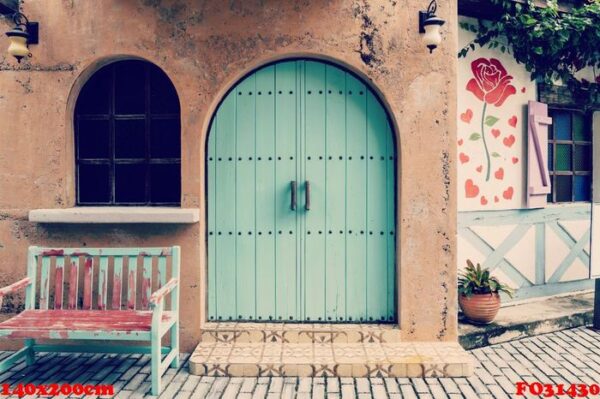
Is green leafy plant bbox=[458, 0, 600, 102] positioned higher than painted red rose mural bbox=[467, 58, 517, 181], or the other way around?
green leafy plant bbox=[458, 0, 600, 102]

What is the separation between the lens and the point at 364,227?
4711 millimetres

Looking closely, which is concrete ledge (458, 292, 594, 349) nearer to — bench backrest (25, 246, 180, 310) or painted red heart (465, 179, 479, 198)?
painted red heart (465, 179, 479, 198)

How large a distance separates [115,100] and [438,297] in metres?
3.75

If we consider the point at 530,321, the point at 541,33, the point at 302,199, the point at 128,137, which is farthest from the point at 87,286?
the point at 541,33

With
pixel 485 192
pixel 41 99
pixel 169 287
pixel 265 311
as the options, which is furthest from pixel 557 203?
pixel 41 99

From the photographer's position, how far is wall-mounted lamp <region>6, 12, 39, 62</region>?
434 cm

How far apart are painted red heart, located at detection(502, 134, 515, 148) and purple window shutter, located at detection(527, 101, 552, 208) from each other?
7.3 inches

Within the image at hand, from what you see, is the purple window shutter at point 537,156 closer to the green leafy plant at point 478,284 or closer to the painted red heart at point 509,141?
the painted red heart at point 509,141

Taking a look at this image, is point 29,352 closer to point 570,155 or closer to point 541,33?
point 541,33

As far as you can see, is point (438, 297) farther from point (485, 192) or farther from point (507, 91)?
point (507, 91)

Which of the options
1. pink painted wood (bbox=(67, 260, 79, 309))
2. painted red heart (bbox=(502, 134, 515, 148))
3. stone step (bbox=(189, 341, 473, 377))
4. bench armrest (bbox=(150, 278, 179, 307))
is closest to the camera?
bench armrest (bbox=(150, 278, 179, 307))

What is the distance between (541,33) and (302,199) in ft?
11.2

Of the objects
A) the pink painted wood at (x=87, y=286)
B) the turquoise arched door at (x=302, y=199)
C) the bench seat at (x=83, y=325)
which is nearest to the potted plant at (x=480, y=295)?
the turquoise arched door at (x=302, y=199)

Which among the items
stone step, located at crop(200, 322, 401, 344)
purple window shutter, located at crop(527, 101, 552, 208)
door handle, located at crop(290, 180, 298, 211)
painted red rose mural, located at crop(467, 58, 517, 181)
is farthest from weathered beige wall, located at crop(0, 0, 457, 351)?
purple window shutter, located at crop(527, 101, 552, 208)
